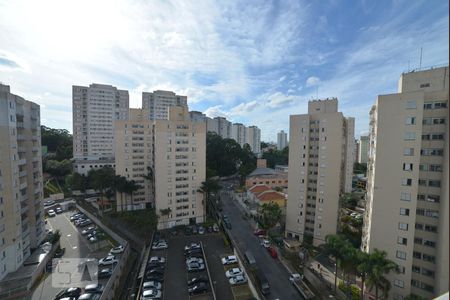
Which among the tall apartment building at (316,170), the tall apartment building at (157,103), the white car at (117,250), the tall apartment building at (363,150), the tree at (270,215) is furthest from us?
the tall apartment building at (363,150)

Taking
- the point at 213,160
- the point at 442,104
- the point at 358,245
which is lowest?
the point at 358,245

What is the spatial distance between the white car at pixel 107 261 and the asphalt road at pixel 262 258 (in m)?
14.2

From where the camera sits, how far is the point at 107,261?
23.4 metres

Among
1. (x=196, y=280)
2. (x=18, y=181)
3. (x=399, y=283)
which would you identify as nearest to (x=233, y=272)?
(x=196, y=280)

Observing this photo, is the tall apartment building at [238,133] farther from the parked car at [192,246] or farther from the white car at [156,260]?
the white car at [156,260]

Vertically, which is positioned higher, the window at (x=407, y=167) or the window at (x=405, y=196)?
the window at (x=407, y=167)

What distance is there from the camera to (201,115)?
306ft

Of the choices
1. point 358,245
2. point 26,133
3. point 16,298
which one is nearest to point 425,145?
point 358,245

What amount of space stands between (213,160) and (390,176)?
45.1 m

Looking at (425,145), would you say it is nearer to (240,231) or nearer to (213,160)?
(240,231)

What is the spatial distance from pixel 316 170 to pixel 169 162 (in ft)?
68.1

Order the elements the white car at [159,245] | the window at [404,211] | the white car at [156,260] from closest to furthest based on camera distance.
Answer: the window at [404,211] < the white car at [156,260] < the white car at [159,245]

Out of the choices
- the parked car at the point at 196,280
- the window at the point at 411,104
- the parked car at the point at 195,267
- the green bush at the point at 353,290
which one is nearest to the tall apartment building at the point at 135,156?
the parked car at the point at 195,267

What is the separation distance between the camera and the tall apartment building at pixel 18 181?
2036 centimetres
